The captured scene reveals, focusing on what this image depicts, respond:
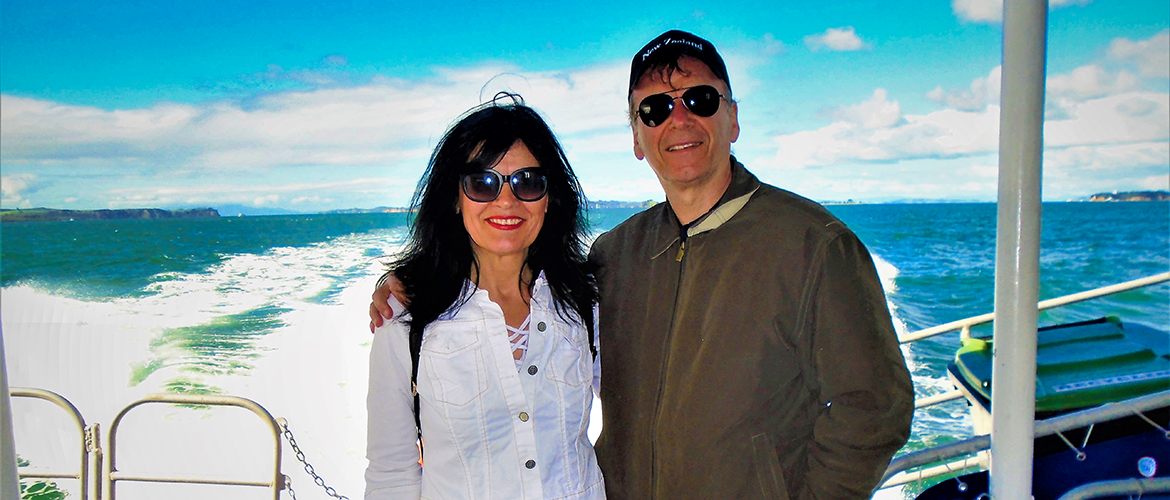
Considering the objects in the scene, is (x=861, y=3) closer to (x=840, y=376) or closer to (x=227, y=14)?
(x=227, y=14)

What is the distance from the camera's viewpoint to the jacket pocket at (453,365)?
1.29 metres

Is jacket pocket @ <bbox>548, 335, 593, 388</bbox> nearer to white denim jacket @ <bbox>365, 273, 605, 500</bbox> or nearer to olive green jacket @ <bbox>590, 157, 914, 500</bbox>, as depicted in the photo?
white denim jacket @ <bbox>365, 273, 605, 500</bbox>

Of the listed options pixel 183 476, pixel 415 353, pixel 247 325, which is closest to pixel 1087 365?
pixel 415 353

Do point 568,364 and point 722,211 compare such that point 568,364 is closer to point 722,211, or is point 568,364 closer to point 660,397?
point 660,397

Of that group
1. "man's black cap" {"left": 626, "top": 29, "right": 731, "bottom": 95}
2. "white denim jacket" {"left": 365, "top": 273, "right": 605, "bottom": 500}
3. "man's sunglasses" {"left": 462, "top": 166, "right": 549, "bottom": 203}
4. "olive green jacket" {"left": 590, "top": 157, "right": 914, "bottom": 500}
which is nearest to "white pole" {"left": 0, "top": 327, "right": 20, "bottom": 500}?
"white denim jacket" {"left": 365, "top": 273, "right": 605, "bottom": 500}

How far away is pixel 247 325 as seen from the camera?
1473cm

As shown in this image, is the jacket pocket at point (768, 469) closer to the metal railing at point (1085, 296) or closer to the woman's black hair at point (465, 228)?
the woman's black hair at point (465, 228)

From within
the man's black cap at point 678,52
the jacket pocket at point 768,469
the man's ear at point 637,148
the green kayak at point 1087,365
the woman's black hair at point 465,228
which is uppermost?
the man's black cap at point 678,52

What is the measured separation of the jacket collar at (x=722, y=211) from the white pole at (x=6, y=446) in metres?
1.15

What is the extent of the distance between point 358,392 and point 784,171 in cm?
2384

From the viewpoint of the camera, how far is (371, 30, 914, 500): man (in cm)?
125

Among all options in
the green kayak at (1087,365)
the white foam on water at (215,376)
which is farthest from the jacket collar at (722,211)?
the white foam on water at (215,376)

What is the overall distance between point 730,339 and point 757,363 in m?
0.07

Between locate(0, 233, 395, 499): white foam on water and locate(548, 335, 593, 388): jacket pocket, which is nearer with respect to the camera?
locate(548, 335, 593, 388): jacket pocket
